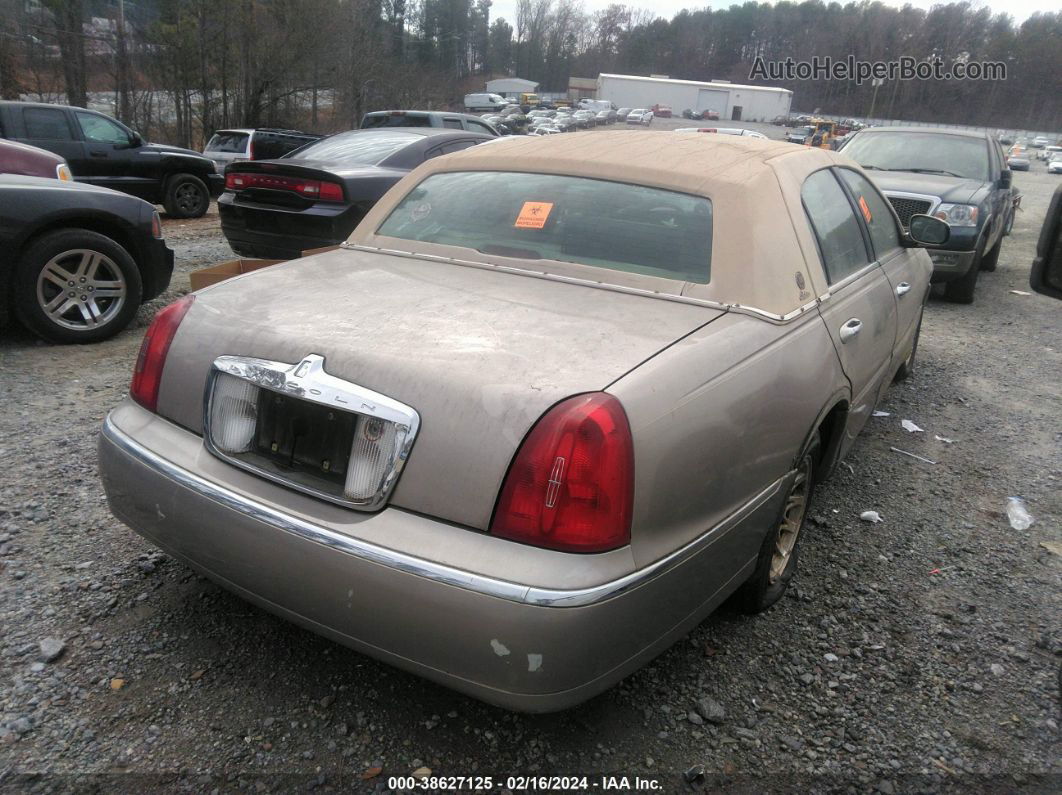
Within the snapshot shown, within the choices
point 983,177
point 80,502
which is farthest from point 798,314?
point 983,177

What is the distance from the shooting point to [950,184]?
8.42 metres

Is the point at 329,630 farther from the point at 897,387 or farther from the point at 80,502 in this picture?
the point at 897,387

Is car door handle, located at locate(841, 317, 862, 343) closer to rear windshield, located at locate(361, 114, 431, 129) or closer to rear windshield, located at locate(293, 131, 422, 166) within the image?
rear windshield, located at locate(293, 131, 422, 166)

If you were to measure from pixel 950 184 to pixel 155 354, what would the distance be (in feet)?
28.4

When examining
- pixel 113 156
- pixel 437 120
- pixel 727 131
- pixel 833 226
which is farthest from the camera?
pixel 727 131

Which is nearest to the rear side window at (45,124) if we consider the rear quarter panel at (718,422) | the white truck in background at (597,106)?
the rear quarter panel at (718,422)

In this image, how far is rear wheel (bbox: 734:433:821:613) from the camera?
8.41 feet

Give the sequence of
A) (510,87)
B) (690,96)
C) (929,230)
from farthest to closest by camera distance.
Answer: (510,87) → (690,96) → (929,230)

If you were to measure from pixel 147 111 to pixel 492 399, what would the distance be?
1185 inches

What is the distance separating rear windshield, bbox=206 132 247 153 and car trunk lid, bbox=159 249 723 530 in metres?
15.9

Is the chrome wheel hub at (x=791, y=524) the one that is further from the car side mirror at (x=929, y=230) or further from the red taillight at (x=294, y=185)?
the red taillight at (x=294, y=185)

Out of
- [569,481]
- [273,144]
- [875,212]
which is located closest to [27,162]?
[875,212]

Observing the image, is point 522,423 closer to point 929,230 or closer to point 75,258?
point 929,230

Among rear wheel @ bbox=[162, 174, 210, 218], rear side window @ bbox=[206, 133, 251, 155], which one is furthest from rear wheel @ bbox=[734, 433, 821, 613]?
rear side window @ bbox=[206, 133, 251, 155]
